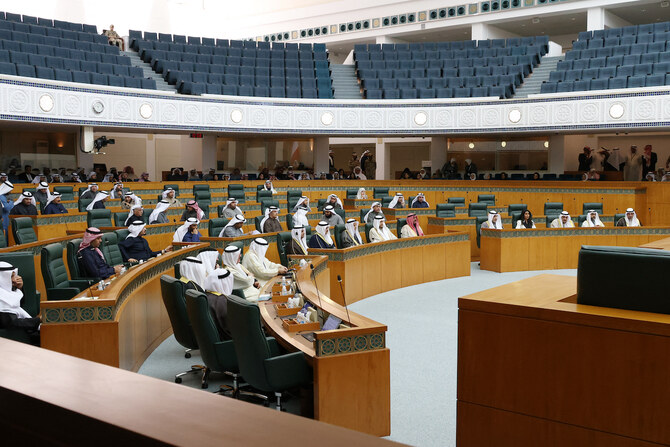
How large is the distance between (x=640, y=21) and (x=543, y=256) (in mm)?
16006

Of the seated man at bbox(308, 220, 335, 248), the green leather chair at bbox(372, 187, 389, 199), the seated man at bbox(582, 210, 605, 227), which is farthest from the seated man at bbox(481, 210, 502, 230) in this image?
the green leather chair at bbox(372, 187, 389, 199)

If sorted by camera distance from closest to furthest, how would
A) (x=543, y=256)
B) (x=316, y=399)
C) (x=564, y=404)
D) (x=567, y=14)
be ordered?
(x=564, y=404) → (x=316, y=399) → (x=543, y=256) → (x=567, y=14)

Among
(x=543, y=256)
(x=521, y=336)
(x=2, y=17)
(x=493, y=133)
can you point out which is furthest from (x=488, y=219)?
(x=2, y=17)

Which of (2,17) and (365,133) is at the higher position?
(2,17)

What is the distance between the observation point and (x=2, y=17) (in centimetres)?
1928

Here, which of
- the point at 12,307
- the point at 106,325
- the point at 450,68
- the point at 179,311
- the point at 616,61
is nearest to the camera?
the point at 106,325

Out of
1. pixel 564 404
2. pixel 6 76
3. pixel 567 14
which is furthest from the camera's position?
pixel 567 14

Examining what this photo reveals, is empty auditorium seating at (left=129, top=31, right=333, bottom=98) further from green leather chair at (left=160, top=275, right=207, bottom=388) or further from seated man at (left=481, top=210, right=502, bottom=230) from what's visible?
green leather chair at (left=160, top=275, right=207, bottom=388)

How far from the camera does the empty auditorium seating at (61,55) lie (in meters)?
17.0

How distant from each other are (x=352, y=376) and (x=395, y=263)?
20.7 ft

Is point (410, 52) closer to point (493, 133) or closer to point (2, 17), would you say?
point (493, 133)

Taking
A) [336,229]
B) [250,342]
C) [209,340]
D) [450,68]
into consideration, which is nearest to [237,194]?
[336,229]

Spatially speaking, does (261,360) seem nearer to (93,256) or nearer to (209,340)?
(209,340)

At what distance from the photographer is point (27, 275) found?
646 cm
